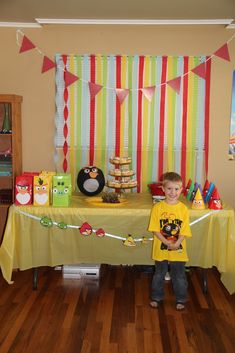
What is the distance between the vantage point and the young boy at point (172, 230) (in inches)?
107

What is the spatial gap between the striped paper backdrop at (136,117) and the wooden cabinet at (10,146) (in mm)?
391

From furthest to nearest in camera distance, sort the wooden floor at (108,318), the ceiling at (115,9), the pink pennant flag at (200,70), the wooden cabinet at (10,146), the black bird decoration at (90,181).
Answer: the pink pennant flag at (200,70)
the wooden cabinet at (10,146)
the black bird decoration at (90,181)
the ceiling at (115,9)
the wooden floor at (108,318)

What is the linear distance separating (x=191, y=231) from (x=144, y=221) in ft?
1.22

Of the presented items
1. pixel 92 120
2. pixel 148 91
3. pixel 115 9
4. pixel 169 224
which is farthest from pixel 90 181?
pixel 115 9

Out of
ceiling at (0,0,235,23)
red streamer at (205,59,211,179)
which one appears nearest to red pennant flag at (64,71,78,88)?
ceiling at (0,0,235,23)

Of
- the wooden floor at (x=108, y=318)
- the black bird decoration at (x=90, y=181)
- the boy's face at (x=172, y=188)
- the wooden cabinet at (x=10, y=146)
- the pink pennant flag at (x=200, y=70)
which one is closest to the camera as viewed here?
the wooden floor at (x=108, y=318)

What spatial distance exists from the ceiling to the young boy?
1.45 metres

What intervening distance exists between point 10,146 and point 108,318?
2061mm

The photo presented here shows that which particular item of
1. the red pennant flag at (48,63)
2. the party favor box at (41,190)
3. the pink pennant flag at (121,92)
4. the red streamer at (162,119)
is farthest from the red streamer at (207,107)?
the party favor box at (41,190)

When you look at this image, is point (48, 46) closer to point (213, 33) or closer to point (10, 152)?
point (10, 152)

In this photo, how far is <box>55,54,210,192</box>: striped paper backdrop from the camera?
12.1ft

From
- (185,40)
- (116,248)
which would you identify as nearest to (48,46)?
(185,40)

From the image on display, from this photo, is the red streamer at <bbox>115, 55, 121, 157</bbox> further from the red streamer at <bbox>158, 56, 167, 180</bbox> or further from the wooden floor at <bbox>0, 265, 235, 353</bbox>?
the wooden floor at <bbox>0, 265, 235, 353</bbox>

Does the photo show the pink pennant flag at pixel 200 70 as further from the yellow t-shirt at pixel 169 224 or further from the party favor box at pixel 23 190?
the party favor box at pixel 23 190
